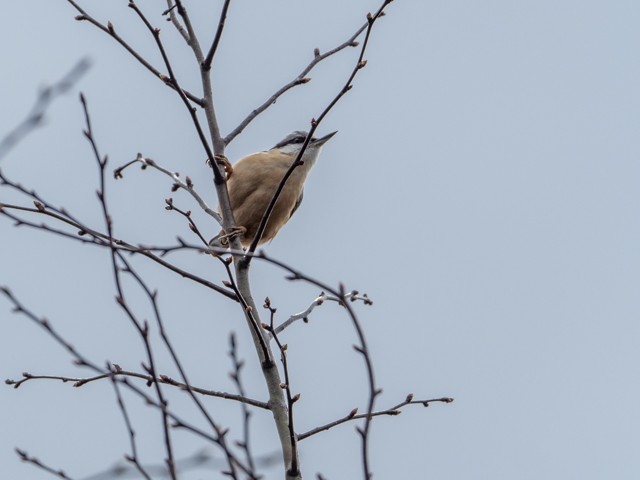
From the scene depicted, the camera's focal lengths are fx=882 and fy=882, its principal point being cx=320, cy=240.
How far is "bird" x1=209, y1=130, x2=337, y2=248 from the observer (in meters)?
5.56

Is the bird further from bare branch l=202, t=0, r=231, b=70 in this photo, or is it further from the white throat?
bare branch l=202, t=0, r=231, b=70

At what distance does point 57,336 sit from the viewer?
2.41m

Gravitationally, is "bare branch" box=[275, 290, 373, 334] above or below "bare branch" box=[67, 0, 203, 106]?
below

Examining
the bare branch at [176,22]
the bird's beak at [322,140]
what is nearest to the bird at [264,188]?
the bird's beak at [322,140]

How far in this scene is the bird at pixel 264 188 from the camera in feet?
18.2

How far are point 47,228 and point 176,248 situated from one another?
0.50 m

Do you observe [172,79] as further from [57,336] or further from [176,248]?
[57,336]

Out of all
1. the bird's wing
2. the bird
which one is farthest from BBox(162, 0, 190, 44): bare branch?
the bird's wing

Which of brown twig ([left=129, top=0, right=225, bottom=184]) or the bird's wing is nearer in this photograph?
brown twig ([left=129, top=0, right=225, bottom=184])

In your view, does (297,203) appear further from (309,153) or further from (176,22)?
(176,22)

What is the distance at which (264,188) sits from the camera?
5.62 metres

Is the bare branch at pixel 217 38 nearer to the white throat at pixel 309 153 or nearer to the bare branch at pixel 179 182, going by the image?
the bare branch at pixel 179 182

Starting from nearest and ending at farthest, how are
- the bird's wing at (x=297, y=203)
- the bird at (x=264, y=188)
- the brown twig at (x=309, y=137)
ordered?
the brown twig at (x=309, y=137), the bird at (x=264, y=188), the bird's wing at (x=297, y=203)

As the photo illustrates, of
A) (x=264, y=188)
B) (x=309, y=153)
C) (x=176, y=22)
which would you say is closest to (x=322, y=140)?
(x=309, y=153)
